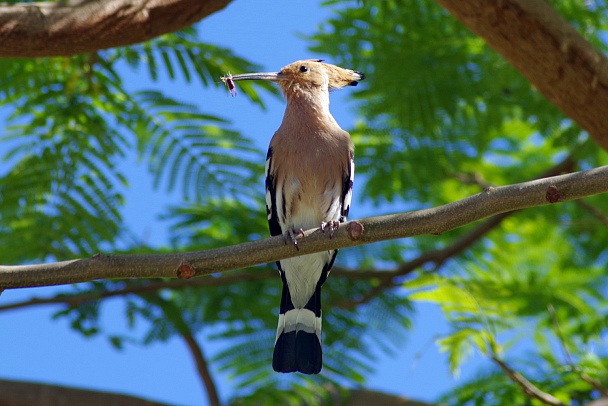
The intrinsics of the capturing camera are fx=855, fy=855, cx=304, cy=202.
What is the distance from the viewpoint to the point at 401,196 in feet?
21.9

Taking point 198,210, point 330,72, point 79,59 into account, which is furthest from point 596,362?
point 79,59

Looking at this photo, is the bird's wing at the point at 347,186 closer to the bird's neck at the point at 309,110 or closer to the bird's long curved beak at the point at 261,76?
the bird's neck at the point at 309,110

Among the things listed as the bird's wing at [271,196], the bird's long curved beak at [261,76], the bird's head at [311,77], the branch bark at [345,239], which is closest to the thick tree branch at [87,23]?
the bird's long curved beak at [261,76]

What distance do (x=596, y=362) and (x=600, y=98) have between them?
167 centimetres

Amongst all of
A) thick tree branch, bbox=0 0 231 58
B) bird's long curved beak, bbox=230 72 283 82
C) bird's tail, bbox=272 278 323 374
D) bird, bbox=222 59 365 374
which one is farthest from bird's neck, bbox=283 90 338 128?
bird's tail, bbox=272 278 323 374

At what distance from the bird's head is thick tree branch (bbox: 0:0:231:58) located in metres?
0.74

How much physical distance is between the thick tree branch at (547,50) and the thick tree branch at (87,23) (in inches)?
57.5

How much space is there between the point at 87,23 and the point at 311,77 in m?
1.49

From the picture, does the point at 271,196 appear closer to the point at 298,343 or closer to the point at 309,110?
the point at 309,110

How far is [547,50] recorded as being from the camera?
464 centimetres

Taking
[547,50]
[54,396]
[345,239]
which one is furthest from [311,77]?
[54,396]

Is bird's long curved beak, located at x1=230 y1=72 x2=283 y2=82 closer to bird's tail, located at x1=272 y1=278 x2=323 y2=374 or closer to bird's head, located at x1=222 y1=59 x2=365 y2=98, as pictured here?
bird's head, located at x1=222 y1=59 x2=365 y2=98

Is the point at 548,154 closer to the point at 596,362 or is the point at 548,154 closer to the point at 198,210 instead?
the point at 596,362

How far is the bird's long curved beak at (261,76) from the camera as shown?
5137 millimetres
